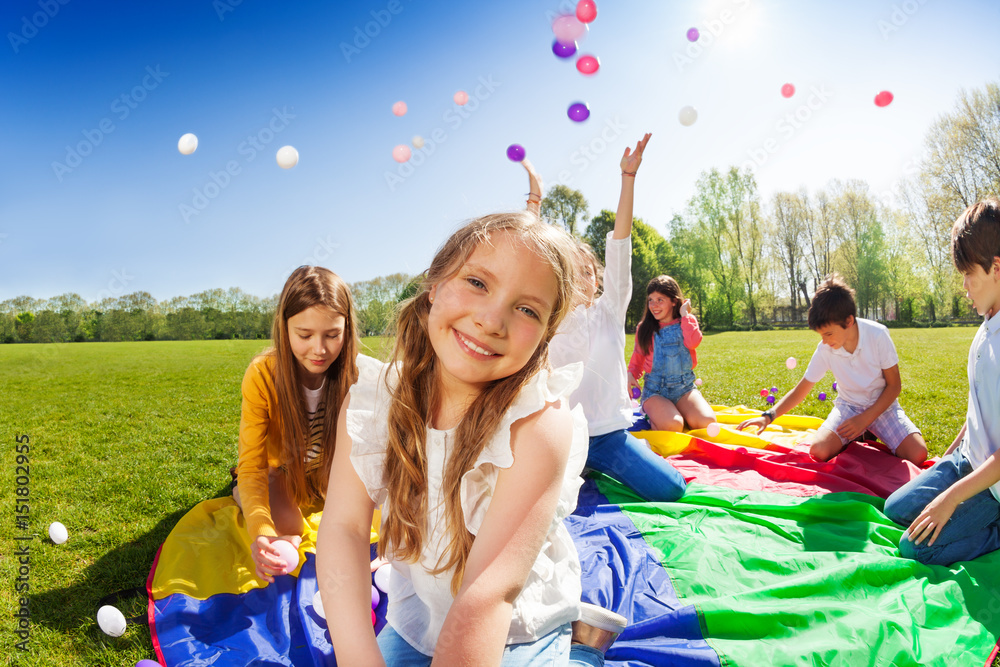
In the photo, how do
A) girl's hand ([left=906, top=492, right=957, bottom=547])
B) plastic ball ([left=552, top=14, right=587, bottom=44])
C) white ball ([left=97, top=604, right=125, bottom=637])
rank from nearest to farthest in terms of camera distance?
1. white ball ([left=97, top=604, right=125, bottom=637])
2. girl's hand ([left=906, top=492, right=957, bottom=547])
3. plastic ball ([left=552, top=14, right=587, bottom=44])

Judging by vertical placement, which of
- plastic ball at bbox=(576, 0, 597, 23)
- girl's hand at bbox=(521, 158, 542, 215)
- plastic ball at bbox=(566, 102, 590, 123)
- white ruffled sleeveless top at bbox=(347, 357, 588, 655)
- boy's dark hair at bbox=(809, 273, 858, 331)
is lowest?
Result: white ruffled sleeveless top at bbox=(347, 357, 588, 655)

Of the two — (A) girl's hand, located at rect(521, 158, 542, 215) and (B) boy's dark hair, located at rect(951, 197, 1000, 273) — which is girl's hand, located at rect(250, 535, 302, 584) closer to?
(A) girl's hand, located at rect(521, 158, 542, 215)

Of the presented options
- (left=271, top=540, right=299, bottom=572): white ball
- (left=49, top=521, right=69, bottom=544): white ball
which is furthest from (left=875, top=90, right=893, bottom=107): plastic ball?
(left=49, top=521, right=69, bottom=544): white ball

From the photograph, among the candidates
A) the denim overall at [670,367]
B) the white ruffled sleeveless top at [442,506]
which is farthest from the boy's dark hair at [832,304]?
the white ruffled sleeveless top at [442,506]

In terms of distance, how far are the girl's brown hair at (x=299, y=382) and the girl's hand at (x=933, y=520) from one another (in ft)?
9.92

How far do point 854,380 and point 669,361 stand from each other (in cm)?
158

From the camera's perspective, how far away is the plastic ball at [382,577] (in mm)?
2472

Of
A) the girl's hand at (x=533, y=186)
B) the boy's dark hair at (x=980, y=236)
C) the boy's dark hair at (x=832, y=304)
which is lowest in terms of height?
the boy's dark hair at (x=832, y=304)

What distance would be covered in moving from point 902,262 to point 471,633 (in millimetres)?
30934

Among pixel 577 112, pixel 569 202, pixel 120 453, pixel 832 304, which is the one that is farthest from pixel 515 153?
pixel 569 202

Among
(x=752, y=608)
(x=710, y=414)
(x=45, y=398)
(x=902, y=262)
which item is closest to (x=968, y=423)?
(x=752, y=608)

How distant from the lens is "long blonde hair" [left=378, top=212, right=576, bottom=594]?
1.53 m

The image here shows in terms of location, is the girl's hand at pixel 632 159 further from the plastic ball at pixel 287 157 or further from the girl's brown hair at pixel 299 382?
the plastic ball at pixel 287 157

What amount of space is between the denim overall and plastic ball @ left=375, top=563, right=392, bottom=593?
3.47 meters
